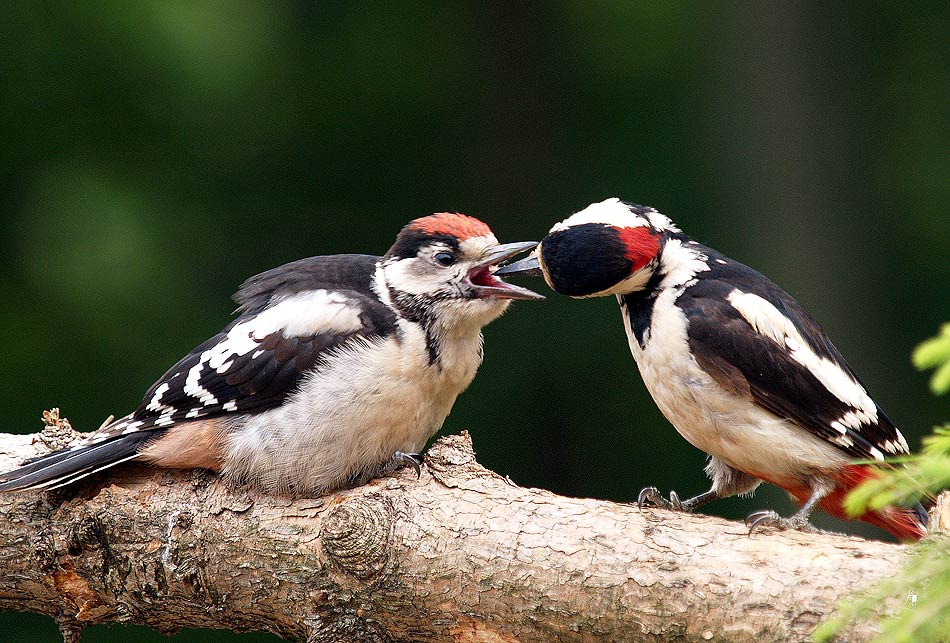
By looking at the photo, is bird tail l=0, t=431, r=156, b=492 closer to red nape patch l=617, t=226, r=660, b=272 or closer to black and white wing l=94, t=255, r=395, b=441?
black and white wing l=94, t=255, r=395, b=441

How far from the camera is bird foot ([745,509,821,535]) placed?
2779mm

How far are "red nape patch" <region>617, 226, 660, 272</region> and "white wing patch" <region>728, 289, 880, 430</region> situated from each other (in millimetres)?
264

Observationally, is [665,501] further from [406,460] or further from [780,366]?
[406,460]

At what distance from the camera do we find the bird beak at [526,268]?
335cm

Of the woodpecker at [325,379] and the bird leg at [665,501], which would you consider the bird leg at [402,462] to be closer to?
the woodpecker at [325,379]

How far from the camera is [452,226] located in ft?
11.8

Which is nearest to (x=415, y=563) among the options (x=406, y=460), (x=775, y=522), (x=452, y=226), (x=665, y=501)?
(x=406, y=460)

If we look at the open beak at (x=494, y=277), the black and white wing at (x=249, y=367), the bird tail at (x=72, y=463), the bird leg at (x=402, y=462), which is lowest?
the bird leg at (x=402, y=462)

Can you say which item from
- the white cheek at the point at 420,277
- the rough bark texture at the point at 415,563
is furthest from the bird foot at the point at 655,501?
the white cheek at the point at 420,277

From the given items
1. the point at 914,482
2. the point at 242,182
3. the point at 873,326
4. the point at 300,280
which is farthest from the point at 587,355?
the point at 914,482

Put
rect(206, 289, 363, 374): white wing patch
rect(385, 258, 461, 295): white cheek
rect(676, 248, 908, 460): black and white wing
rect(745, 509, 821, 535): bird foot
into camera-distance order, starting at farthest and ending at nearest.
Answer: rect(385, 258, 461, 295): white cheek
rect(206, 289, 363, 374): white wing patch
rect(676, 248, 908, 460): black and white wing
rect(745, 509, 821, 535): bird foot

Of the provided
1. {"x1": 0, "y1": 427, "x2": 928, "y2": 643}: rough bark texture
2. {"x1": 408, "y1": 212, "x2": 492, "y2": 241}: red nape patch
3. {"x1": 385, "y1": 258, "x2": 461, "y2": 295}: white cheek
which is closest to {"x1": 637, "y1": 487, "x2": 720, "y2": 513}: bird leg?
{"x1": 0, "y1": 427, "x2": 928, "y2": 643}: rough bark texture

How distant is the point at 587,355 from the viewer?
6820 millimetres

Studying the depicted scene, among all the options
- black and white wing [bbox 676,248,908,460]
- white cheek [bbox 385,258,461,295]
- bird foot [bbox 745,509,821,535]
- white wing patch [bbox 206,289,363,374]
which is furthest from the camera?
white cheek [bbox 385,258,461,295]
